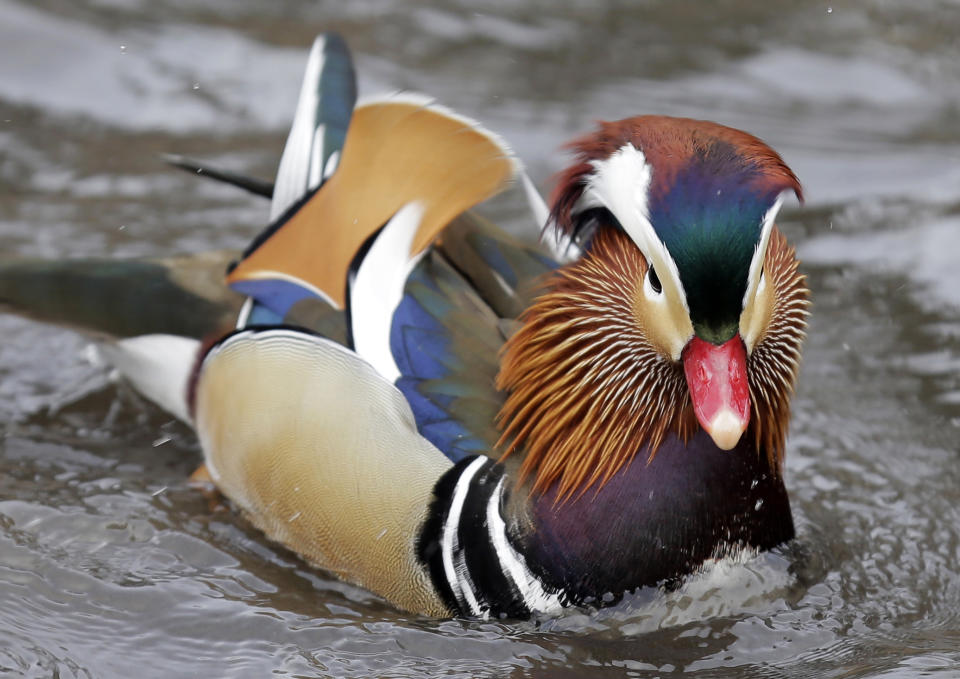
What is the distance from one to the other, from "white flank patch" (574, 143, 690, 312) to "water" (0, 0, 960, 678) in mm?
919

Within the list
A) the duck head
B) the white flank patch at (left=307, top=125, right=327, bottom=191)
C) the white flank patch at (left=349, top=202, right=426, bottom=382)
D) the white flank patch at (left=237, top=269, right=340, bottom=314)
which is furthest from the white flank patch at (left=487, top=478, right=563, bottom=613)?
the white flank patch at (left=307, top=125, right=327, bottom=191)

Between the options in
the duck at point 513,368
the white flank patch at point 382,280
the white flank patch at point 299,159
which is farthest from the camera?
the white flank patch at point 299,159

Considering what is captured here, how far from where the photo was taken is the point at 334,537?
388 centimetres

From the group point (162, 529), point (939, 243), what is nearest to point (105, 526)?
point (162, 529)

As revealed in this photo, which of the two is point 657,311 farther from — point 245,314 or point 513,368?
point 245,314

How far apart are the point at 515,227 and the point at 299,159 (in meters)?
1.89

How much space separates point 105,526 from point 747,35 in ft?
17.4

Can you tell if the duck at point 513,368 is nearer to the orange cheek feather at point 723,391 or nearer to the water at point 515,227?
the orange cheek feather at point 723,391

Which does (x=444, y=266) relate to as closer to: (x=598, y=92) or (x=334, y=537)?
(x=334, y=537)

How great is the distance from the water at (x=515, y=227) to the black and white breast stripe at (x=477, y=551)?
0.07 metres

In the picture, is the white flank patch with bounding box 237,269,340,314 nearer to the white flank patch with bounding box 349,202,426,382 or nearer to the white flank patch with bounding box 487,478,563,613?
the white flank patch with bounding box 349,202,426,382

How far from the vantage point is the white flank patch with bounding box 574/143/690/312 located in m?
3.26

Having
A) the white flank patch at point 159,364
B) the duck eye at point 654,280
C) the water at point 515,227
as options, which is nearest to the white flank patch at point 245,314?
the white flank patch at point 159,364

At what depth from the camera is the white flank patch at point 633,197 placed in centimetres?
326
